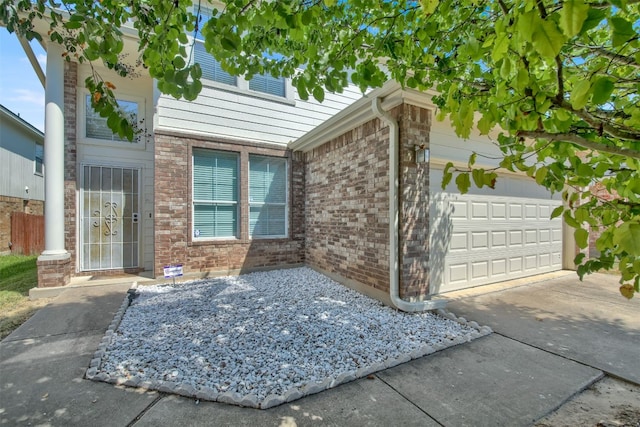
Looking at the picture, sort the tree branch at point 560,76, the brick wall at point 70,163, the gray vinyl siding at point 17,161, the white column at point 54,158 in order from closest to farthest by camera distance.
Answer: the tree branch at point 560,76
the white column at point 54,158
the brick wall at point 70,163
the gray vinyl siding at point 17,161

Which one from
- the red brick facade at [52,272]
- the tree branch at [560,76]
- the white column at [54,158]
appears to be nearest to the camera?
the tree branch at [560,76]

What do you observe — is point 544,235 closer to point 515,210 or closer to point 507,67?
point 515,210

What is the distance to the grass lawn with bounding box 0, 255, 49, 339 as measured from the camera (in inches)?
155

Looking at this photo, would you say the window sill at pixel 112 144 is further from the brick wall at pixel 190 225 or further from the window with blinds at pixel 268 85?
the window with blinds at pixel 268 85

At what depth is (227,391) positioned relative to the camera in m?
2.40

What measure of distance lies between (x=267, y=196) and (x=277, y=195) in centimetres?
27

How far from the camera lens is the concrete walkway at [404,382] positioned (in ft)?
6.92

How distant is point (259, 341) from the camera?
10.8 ft

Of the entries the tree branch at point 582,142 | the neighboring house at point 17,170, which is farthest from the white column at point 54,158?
the tree branch at point 582,142

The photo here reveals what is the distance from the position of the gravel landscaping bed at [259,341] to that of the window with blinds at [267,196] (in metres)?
2.17

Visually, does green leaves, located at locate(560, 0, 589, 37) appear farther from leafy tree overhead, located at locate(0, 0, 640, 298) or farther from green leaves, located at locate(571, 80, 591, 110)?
green leaves, located at locate(571, 80, 591, 110)

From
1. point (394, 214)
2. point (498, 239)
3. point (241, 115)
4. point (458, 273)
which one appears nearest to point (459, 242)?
point (458, 273)

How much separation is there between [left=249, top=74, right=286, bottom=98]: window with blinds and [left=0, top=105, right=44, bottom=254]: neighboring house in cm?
991

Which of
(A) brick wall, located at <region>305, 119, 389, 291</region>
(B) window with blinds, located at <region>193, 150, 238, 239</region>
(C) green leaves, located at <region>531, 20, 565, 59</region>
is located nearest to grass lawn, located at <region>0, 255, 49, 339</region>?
(B) window with blinds, located at <region>193, 150, 238, 239</region>
